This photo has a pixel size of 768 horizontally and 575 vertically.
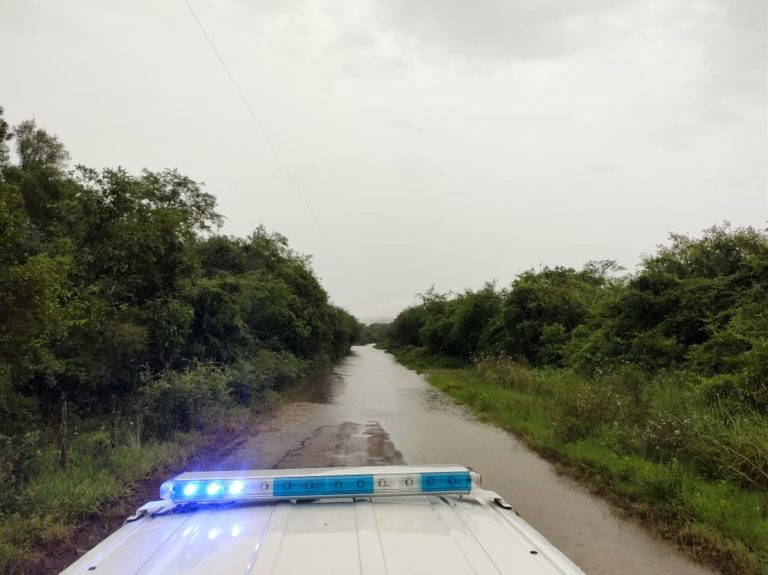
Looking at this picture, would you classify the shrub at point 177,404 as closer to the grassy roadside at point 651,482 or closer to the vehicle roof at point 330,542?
the grassy roadside at point 651,482

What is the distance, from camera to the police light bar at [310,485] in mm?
2434

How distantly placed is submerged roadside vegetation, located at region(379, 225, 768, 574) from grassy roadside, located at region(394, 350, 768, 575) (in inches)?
0.7

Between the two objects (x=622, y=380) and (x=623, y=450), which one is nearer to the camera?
(x=623, y=450)

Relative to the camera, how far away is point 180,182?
2322cm

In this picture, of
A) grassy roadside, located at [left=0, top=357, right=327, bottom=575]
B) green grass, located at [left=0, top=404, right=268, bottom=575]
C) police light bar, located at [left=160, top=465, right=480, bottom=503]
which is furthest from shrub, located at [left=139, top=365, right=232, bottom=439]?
police light bar, located at [left=160, top=465, right=480, bottom=503]

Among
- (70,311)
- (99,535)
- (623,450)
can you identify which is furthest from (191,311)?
(623,450)

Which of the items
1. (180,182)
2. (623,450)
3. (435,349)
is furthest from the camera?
(435,349)

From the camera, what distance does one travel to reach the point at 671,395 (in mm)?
10234

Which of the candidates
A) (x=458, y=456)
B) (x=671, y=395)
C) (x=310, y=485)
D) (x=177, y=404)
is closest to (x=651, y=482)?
(x=458, y=456)

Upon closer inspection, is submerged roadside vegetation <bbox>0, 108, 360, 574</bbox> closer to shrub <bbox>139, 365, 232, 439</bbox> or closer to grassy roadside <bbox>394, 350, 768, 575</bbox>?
shrub <bbox>139, 365, 232, 439</bbox>

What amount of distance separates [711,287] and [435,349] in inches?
1304

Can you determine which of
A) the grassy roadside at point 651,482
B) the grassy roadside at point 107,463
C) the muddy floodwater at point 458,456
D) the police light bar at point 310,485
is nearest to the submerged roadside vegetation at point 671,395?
the grassy roadside at point 651,482

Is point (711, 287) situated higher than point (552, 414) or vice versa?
point (711, 287)

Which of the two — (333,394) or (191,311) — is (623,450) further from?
(333,394)
